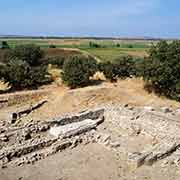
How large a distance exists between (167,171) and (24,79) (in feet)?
57.0

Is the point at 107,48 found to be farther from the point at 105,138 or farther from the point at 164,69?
the point at 105,138

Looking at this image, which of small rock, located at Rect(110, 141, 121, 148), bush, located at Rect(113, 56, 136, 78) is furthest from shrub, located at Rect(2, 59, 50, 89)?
small rock, located at Rect(110, 141, 121, 148)

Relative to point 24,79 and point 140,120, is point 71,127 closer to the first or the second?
point 140,120

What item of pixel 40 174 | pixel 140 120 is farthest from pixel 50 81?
pixel 40 174

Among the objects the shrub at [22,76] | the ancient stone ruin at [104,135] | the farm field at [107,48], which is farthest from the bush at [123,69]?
the ancient stone ruin at [104,135]

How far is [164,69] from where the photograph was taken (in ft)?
84.7

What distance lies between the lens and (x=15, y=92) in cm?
2722

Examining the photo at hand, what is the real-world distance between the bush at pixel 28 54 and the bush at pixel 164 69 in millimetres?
18922

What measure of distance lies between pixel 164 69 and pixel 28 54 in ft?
70.2

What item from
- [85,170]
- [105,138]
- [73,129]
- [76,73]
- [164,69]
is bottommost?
[85,170]

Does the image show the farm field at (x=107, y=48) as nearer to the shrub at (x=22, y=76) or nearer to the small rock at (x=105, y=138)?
the shrub at (x=22, y=76)

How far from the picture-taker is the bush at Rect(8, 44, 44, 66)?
139ft

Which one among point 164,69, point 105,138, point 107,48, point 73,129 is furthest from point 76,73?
point 107,48

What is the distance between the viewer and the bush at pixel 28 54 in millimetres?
42322
